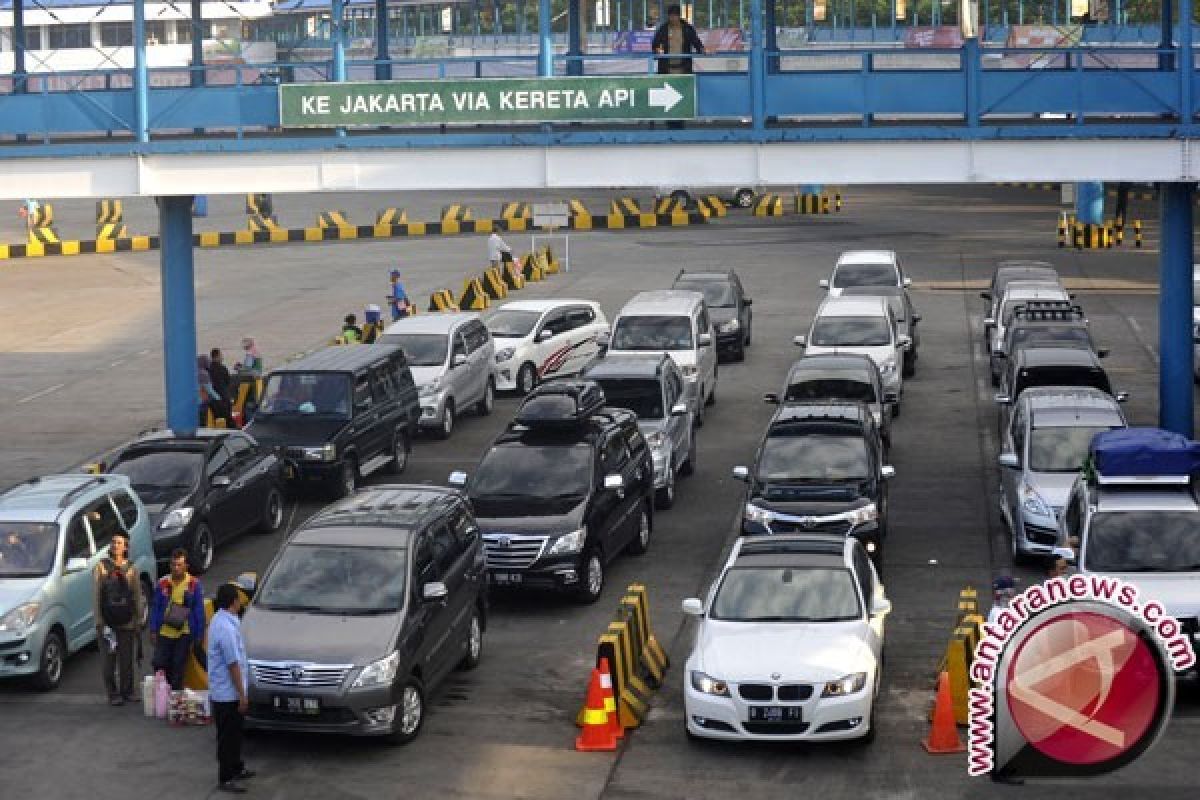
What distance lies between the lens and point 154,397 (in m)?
34.4

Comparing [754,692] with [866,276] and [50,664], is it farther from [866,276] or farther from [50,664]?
[866,276]

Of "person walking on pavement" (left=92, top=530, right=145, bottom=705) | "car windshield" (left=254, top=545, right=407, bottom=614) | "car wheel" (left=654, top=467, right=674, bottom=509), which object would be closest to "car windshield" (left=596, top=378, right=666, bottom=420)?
"car wheel" (left=654, top=467, right=674, bottom=509)

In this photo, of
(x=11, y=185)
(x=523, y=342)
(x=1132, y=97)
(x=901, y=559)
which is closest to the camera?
(x=901, y=559)

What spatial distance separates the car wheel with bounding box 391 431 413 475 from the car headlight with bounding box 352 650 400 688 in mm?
11946

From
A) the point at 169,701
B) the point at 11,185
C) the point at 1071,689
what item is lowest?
the point at 169,701

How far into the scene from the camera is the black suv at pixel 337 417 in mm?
25938

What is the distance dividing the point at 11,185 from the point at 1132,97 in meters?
14.4

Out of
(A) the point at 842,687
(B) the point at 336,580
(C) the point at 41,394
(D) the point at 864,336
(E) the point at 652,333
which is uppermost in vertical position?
(E) the point at 652,333

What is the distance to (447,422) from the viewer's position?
30641 mm

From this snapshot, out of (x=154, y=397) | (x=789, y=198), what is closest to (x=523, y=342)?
(x=154, y=397)

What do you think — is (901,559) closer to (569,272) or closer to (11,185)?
(11,185)

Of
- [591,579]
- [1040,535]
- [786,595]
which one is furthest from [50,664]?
[1040,535]

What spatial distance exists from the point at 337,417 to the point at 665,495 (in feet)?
15.0

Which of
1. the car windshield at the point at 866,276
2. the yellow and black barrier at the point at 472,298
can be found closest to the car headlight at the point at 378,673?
the car windshield at the point at 866,276
